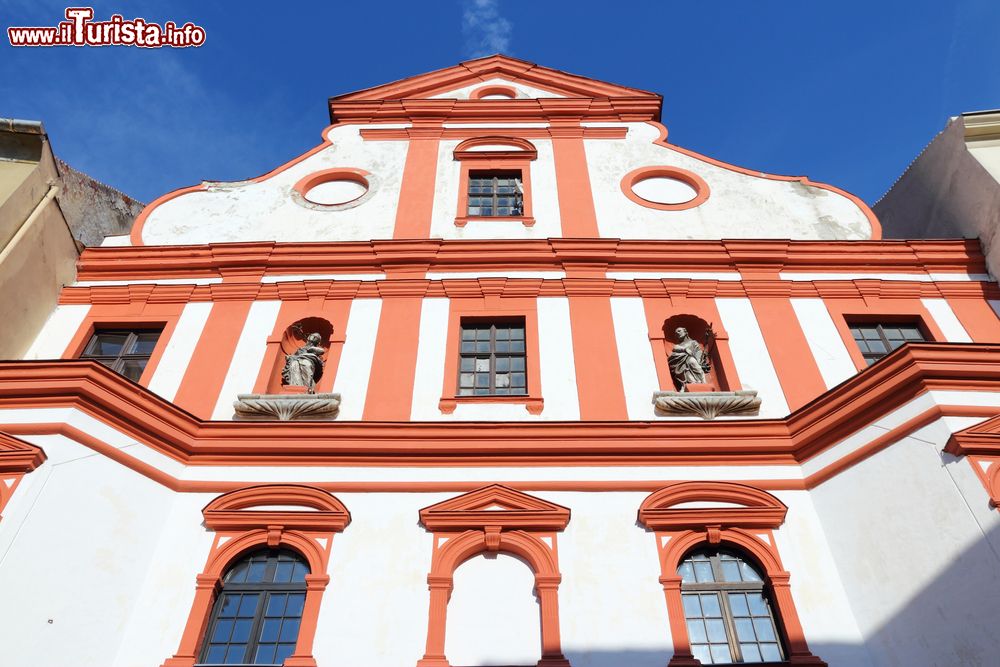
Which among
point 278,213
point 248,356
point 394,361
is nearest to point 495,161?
point 278,213

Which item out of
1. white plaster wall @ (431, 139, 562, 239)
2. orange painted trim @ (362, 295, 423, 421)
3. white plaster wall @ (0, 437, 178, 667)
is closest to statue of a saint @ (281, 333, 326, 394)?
orange painted trim @ (362, 295, 423, 421)

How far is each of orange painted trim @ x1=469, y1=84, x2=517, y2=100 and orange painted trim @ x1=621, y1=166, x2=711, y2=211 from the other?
4550 mm

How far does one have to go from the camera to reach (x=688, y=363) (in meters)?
12.4

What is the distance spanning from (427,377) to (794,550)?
18.4 feet

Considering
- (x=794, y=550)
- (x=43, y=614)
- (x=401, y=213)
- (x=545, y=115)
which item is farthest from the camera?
(x=545, y=115)

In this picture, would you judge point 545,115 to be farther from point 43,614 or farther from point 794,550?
point 43,614

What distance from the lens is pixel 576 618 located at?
30.5ft

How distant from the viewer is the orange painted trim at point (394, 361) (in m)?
11.8

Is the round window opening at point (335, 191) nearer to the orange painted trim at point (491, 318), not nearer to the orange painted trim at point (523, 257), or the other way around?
the orange painted trim at point (523, 257)

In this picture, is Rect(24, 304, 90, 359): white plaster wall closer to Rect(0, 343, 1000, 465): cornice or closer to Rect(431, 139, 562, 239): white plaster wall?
Rect(0, 343, 1000, 465): cornice

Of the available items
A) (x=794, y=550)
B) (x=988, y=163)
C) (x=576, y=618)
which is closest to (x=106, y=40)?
(x=576, y=618)

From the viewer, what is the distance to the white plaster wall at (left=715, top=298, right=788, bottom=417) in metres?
11.9

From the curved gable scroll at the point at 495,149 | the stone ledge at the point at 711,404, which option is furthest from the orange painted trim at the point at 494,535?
the curved gable scroll at the point at 495,149

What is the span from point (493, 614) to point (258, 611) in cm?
280
